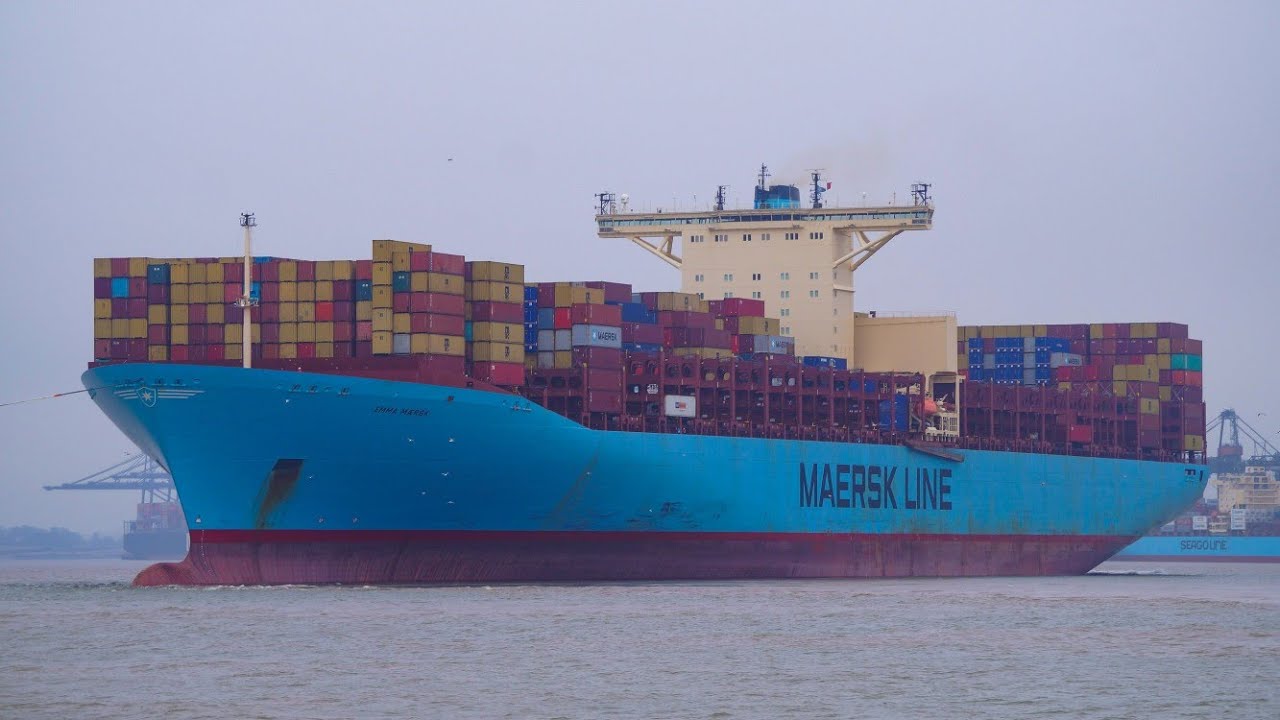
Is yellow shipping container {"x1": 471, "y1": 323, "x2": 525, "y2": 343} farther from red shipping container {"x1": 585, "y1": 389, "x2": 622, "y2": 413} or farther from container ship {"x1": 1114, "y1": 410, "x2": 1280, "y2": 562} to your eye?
container ship {"x1": 1114, "y1": 410, "x2": 1280, "y2": 562}

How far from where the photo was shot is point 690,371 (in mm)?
56031

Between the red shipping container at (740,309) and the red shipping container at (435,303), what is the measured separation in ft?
50.2

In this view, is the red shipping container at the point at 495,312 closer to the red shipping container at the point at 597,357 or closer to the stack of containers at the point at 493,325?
the stack of containers at the point at 493,325

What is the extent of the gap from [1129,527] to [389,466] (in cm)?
3903

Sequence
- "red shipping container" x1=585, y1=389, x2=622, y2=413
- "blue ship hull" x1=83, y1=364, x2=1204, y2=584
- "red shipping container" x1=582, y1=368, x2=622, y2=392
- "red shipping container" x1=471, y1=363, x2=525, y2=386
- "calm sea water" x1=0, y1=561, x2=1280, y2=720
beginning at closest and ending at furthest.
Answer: "calm sea water" x1=0, y1=561, x2=1280, y2=720
"blue ship hull" x1=83, y1=364, x2=1204, y2=584
"red shipping container" x1=471, y1=363, x2=525, y2=386
"red shipping container" x1=585, y1=389, x2=622, y2=413
"red shipping container" x1=582, y1=368, x2=622, y2=392

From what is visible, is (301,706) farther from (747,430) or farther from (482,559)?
(747,430)

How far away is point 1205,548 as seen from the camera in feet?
468

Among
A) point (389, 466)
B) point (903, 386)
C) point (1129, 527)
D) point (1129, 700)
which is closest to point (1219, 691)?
point (1129, 700)

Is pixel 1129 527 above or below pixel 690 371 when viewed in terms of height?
below

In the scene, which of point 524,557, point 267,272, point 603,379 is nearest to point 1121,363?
point 603,379

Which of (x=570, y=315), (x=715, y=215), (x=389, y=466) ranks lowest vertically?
(x=389, y=466)

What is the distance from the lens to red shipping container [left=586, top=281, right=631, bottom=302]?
176 ft

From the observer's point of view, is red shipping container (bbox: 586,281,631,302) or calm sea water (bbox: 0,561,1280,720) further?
red shipping container (bbox: 586,281,631,302)

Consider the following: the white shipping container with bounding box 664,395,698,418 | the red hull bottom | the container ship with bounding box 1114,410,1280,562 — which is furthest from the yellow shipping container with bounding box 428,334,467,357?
the container ship with bounding box 1114,410,1280,562
